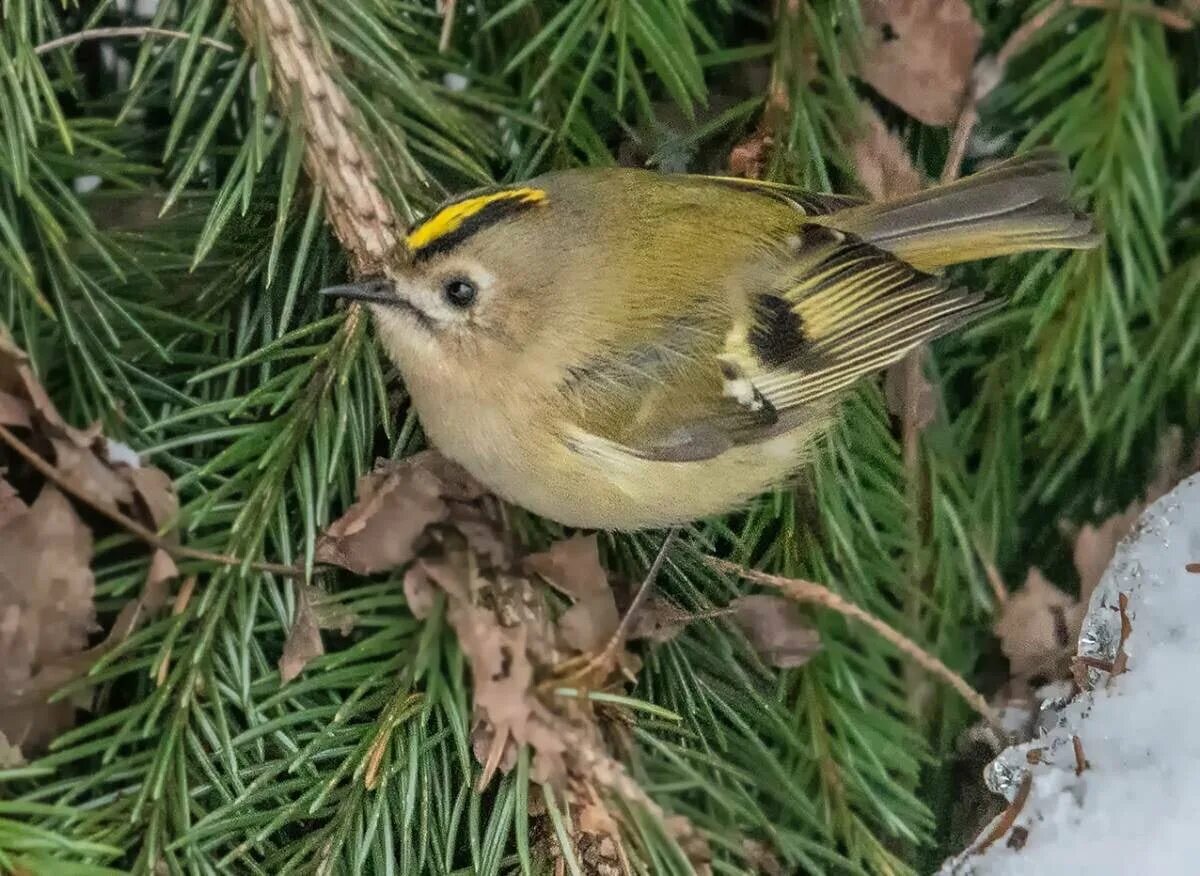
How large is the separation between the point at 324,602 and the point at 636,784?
0.75 feet

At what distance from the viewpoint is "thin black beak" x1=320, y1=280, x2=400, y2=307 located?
28.2 inches

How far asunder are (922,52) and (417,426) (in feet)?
1.68

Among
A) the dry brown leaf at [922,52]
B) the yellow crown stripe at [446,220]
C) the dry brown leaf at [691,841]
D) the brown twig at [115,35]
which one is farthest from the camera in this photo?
the dry brown leaf at [922,52]

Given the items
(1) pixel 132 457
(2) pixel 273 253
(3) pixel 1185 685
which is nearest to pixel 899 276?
(3) pixel 1185 685

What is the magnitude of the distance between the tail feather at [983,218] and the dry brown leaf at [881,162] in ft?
0.05

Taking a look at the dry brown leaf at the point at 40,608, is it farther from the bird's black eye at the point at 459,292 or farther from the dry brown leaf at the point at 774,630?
the dry brown leaf at the point at 774,630

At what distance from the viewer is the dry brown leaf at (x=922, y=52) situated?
87 centimetres

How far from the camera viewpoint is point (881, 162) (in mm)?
921

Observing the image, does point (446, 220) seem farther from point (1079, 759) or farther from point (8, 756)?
point (1079, 759)

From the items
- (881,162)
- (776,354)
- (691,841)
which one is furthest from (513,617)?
(881,162)

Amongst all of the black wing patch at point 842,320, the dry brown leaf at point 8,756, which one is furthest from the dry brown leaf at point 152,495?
the black wing patch at point 842,320

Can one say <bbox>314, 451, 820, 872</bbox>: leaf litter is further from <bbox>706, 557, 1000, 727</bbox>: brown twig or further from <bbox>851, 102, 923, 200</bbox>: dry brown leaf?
<bbox>851, 102, 923, 200</bbox>: dry brown leaf

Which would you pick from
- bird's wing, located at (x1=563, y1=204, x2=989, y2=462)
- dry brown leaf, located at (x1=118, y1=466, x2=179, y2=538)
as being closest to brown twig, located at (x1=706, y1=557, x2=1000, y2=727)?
bird's wing, located at (x1=563, y1=204, x2=989, y2=462)

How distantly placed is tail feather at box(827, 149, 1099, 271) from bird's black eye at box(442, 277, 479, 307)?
33cm
